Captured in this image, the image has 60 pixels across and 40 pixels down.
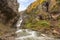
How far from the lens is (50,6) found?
78.0 meters

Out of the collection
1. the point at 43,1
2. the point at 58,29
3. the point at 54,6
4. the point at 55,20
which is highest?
the point at 43,1

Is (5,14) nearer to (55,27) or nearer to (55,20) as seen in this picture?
(55,27)

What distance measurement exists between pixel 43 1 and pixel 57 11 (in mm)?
18763

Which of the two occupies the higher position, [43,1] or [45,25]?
[43,1]

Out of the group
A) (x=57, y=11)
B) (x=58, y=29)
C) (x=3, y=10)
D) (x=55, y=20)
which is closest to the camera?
(x=3, y=10)

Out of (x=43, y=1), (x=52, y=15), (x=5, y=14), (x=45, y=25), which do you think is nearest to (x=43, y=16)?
(x=52, y=15)

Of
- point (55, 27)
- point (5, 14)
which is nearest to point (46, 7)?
point (55, 27)

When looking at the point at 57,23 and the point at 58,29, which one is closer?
the point at 58,29

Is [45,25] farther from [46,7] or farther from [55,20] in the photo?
[46,7]

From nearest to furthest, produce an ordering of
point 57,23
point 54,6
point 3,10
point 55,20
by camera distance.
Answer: point 3,10 < point 57,23 < point 55,20 < point 54,6

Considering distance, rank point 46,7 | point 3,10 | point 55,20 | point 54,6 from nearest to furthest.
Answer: point 3,10
point 55,20
point 54,6
point 46,7

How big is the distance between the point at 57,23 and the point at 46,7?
67.3 ft

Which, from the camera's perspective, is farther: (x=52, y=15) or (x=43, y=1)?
(x=43, y=1)

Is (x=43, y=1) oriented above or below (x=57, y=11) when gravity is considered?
above
